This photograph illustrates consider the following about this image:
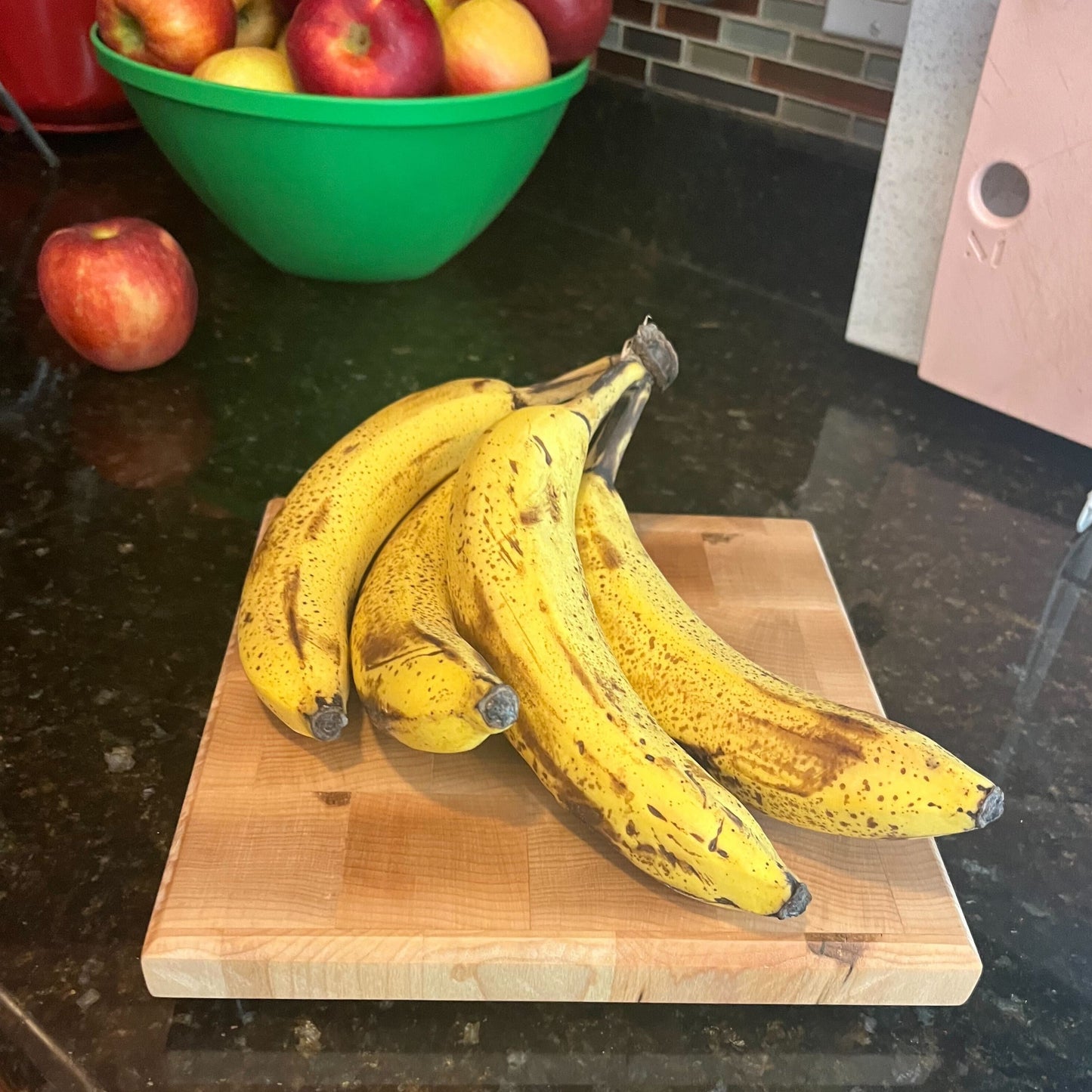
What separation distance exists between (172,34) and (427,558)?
0.61 m

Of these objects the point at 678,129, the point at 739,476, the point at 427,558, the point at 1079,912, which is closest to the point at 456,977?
the point at 427,558

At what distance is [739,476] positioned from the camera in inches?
36.9

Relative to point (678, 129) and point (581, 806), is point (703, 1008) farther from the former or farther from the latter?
point (678, 129)

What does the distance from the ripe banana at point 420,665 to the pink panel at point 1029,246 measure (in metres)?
0.53

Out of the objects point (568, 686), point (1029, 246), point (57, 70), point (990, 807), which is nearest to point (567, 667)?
point (568, 686)

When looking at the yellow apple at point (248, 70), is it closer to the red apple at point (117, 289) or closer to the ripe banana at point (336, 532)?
the red apple at point (117, 289)

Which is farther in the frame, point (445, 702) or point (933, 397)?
point (933, 397)

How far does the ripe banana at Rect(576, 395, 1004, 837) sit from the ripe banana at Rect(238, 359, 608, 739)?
166mm

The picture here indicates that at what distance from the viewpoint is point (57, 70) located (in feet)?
4.22

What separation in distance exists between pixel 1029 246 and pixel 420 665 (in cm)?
64

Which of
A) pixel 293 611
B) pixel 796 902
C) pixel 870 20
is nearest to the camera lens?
pixel 796 902

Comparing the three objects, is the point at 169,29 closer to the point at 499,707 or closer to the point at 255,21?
the point at 255,21

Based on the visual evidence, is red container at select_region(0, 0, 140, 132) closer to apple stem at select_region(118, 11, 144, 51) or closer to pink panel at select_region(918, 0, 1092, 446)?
apple stem at select_region(118, 11, 144, 51)

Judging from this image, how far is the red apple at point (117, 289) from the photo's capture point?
92 centimetres
